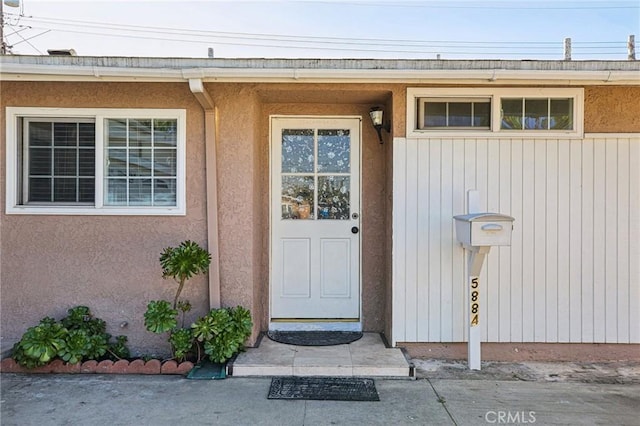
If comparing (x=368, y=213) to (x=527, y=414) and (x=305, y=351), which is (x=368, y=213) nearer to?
(x=305, y=351)

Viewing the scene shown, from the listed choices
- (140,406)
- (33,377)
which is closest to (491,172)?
(140,406)

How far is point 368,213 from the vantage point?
4602 millimetres

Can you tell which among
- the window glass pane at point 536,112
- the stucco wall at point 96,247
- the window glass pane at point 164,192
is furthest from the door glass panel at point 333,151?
the window glass pane at point 536,112

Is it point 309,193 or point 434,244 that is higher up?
point 309,193

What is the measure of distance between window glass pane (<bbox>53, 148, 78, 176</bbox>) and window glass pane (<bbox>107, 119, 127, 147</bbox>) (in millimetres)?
369

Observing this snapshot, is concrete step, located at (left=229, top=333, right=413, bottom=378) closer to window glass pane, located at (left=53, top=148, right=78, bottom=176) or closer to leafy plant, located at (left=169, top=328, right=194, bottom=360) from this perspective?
leafy plant, located at (left=169, top=328, right=194, bottom=360)

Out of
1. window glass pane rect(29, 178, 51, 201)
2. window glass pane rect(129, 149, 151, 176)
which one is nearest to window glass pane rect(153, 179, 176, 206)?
window glass pane rect(129, 149, 151, 176)

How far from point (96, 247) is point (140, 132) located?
117cm

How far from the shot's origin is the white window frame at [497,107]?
4012 millimetres

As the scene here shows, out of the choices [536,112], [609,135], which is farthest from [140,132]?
[609,135]

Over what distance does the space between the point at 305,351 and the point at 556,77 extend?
10.9 feet

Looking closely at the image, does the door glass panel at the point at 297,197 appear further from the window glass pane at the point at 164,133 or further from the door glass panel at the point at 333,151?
the window glass pane at the point at 164,133

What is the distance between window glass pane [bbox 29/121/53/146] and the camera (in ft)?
13.5

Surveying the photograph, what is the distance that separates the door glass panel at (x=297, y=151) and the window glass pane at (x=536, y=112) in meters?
2.16
